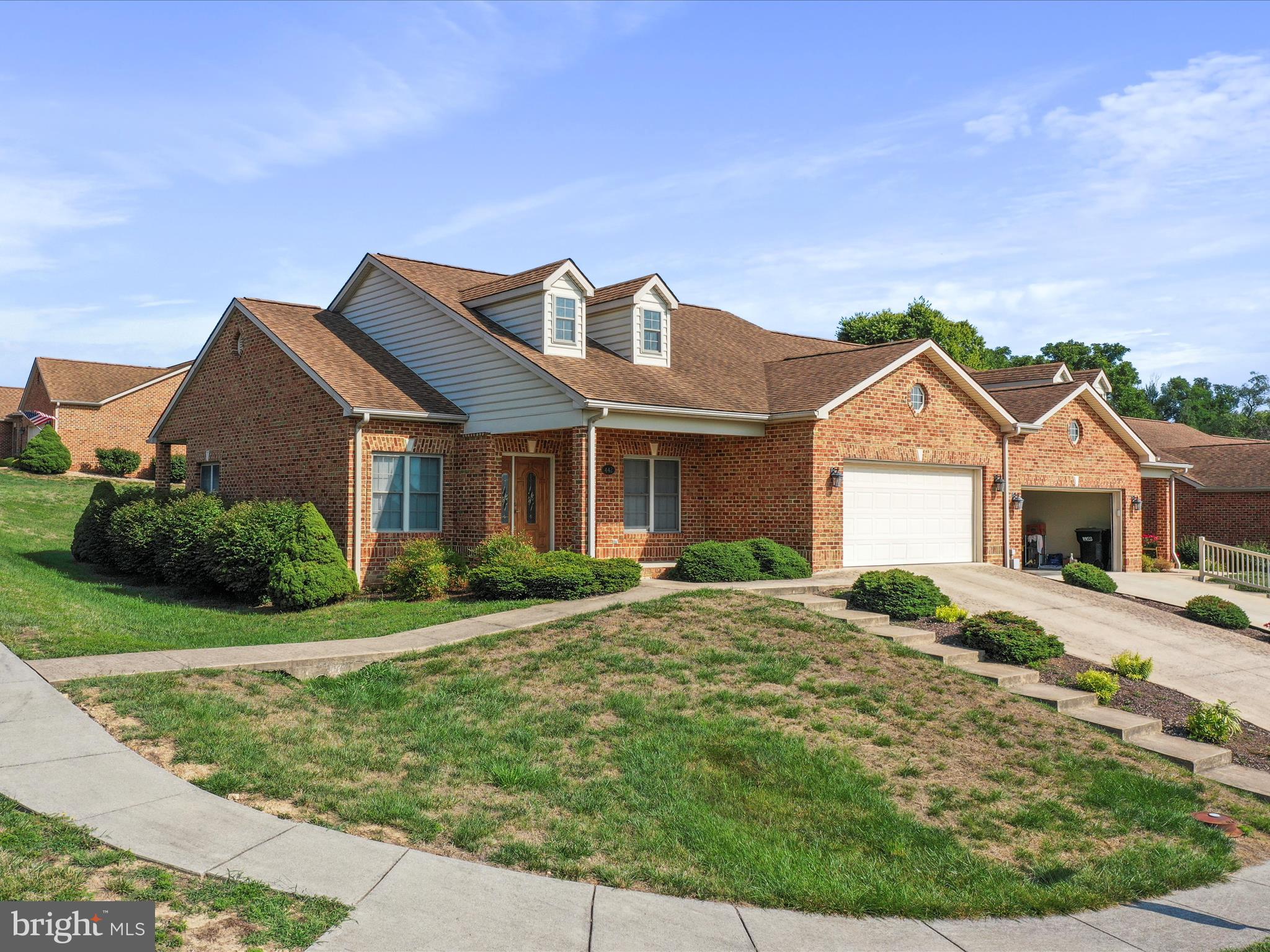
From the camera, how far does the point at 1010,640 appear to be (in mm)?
12797

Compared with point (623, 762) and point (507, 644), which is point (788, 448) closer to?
point (507, 644)

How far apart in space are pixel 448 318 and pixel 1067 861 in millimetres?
15959

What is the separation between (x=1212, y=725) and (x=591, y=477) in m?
10.0

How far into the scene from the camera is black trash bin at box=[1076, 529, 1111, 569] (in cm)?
2598

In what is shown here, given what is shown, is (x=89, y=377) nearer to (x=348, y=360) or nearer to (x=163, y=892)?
(x=348, y=360)

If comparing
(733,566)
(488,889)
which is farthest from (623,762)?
(733,566)

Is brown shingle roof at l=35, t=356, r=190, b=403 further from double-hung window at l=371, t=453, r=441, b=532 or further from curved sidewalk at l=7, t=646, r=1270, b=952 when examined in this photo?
curved sidewalk at l=7, t=646, r=1270, b=952

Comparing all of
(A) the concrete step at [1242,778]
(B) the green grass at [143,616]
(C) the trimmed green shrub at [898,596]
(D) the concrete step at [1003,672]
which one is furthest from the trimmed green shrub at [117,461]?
(A) the concrete step at [1242,778]

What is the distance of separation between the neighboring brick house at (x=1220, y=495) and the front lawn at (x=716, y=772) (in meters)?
22.1

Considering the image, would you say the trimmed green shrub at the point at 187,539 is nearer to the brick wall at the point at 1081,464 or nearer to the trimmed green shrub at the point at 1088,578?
the trimmed green shrub at the point at 1088,578

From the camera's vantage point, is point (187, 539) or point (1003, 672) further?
point (187, 539)

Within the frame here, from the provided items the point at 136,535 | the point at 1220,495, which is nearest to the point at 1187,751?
the point at 136,535

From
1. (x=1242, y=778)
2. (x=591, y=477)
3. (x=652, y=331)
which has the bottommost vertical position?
(x=1242, y=778)

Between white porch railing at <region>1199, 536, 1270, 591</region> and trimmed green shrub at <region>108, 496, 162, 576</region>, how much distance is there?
24107 millimetres
